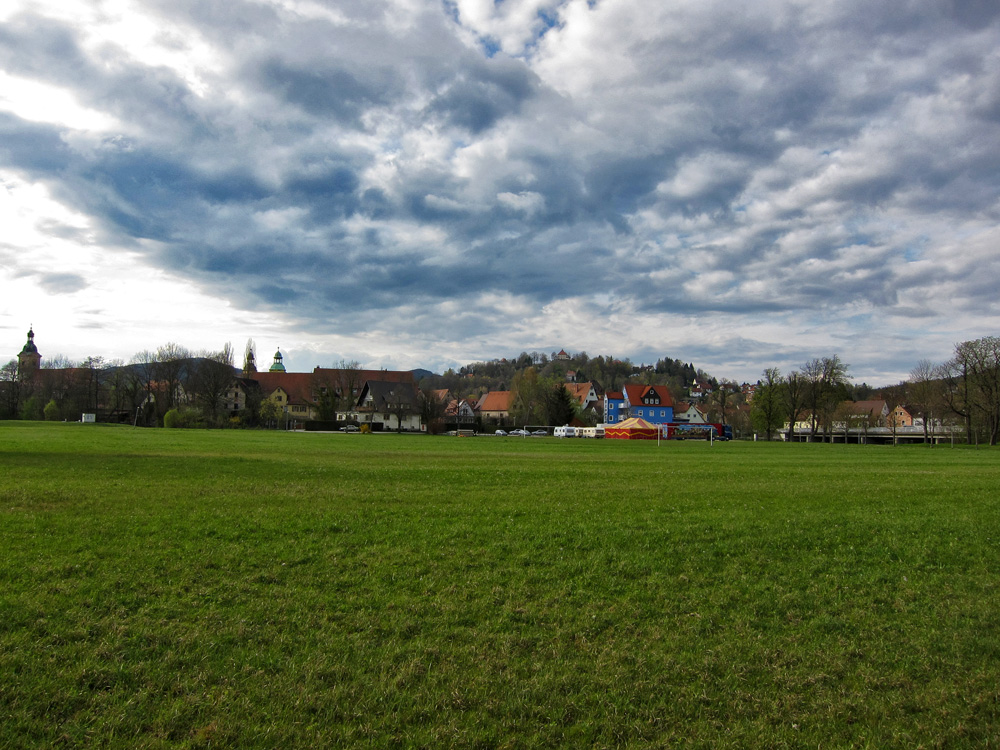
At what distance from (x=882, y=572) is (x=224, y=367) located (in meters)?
116

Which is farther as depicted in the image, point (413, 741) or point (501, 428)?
point (501, 428)

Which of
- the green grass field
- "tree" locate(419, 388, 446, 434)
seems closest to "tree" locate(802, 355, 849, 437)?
"tree" locate(419, 388, 446, 434)

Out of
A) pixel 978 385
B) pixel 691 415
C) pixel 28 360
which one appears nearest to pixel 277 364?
pixel 28 360

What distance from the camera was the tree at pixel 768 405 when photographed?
111m

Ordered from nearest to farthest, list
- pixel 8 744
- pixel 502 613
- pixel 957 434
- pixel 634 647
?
pixel 8 744 → pixel 634 647 → pixel 502 613 → pixel 957 434

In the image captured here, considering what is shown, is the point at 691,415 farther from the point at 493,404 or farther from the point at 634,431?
the point at 634,431

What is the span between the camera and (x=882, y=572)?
11664 mm

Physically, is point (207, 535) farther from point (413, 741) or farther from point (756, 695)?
point (756, 695)

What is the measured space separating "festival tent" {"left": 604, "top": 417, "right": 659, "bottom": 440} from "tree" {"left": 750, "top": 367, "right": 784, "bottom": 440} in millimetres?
32142

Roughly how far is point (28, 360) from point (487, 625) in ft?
511

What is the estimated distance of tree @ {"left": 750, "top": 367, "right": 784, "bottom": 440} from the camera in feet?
365

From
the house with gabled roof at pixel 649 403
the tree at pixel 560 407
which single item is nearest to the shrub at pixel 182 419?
the tree at pixel 560 407

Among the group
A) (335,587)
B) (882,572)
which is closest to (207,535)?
(335,587)

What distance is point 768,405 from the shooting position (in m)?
113
